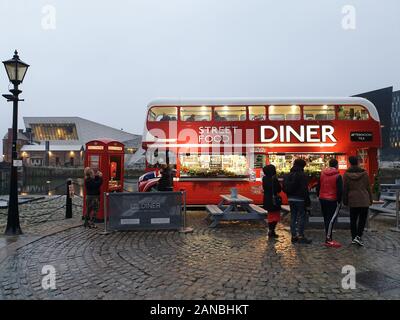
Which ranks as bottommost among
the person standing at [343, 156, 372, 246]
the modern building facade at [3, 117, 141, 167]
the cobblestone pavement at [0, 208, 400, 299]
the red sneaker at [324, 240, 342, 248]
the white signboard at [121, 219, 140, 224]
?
the cobblestone pavement at [0, 208, 400, 299]

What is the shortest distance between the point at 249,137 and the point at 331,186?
557cm

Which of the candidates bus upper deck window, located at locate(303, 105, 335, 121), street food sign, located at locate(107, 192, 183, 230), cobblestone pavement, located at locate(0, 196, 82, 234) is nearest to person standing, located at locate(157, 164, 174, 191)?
street food sign, located at locate(107, 192, 183, 230)

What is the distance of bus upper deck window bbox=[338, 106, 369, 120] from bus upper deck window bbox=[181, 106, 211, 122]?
212 inches

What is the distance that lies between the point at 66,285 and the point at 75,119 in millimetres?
90087

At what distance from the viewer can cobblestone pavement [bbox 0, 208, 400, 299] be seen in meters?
4.30

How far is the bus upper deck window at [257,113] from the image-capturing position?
1212 cm

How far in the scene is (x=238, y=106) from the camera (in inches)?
Answer: 479

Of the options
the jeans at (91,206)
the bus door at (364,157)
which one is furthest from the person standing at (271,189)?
the bus door at (364,157)

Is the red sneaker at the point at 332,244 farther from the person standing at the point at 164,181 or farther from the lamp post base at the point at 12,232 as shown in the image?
the lamp post base at the point at 12,232

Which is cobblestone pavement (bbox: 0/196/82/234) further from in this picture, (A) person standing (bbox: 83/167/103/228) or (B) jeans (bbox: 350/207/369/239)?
(B) jeans (bbox: 350/207/369/239)

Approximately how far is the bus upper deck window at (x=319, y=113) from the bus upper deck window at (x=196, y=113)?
3975 mm

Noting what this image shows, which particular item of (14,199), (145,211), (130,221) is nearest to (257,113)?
(145,211)

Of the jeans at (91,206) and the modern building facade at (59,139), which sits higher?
the modern building facade at (59,139)

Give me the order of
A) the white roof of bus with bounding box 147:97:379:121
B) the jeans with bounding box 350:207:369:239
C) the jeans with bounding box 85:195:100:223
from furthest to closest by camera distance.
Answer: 1. the white roof of bus with bounding box 147:97:379:121
2. the jeans with bounding box 85:195:100:223
3. the jeans with bounding box 350:207:369:239
